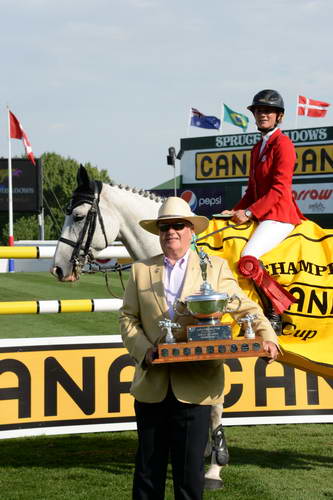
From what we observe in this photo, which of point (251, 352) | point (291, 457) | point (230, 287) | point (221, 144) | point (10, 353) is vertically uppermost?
point (221, 144)

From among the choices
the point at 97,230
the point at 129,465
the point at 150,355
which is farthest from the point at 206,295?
the point at 129,465

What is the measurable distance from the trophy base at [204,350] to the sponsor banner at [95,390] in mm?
3880

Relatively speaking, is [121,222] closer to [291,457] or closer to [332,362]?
[332,362]

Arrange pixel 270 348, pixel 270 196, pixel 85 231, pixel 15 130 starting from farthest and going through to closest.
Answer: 1. pixel 15 130
2. pixel 85 231
3. pixel 270 196
4. pixel 270 348

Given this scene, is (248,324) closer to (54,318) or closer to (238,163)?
(54,318)

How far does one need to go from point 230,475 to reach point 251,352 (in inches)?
114

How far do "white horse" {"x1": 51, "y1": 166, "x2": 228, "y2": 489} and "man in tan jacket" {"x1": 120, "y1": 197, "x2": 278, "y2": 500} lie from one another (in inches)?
84.0

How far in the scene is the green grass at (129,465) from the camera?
5887 mm

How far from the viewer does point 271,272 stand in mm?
6082

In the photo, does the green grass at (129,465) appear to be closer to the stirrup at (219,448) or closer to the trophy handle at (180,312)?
the stirrup at (219,448)

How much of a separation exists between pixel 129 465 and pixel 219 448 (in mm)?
949

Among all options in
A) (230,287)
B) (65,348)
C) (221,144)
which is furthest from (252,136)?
(230,287)

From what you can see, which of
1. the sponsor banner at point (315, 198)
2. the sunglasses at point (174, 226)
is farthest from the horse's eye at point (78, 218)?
the sponsor banner at point (315, 198)

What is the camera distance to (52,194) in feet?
227
